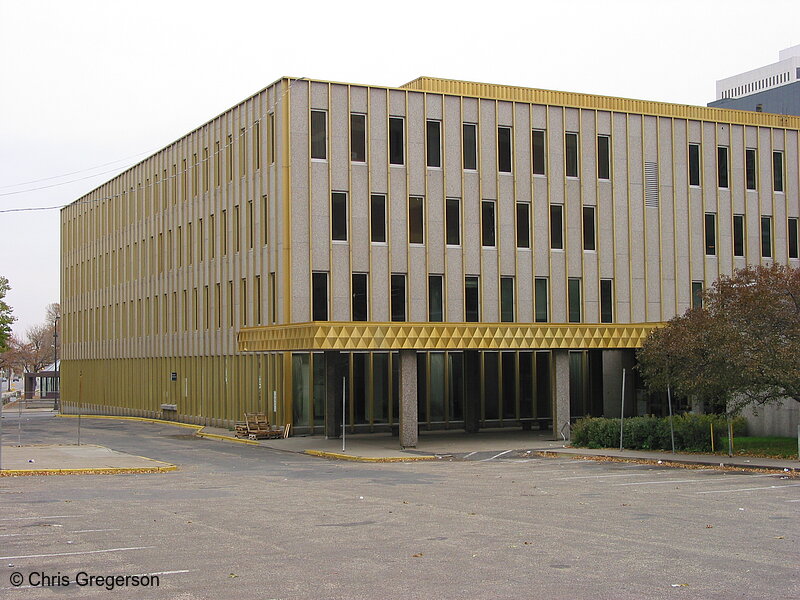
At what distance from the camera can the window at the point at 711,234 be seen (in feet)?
162

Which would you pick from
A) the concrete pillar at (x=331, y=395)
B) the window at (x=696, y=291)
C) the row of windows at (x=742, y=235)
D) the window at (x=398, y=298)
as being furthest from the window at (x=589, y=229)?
the concrete pillar at (x=331, y=395)

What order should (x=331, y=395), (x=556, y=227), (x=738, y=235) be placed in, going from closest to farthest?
(x=331, y=395)
(x=556, y=227)
(x=738, y=235)

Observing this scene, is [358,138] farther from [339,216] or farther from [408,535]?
[408,535]

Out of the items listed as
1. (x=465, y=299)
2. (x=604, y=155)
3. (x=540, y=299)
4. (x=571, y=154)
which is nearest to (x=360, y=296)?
(x=465, y=299)

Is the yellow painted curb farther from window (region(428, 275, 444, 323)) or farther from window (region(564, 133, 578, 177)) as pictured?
window (region(564, 133, 578, 177))

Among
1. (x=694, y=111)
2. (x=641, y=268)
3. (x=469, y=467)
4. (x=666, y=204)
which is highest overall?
(x=694, y=111)

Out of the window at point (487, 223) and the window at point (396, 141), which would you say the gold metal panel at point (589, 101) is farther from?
the window at point (487, 223)

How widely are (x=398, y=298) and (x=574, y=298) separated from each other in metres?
8.97

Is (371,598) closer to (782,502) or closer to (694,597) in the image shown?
(694,597)

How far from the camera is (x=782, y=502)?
19.1 metres

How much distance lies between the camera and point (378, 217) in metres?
42.5

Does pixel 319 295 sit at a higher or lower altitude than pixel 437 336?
higher

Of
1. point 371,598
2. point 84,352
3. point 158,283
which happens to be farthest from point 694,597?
point 84,352

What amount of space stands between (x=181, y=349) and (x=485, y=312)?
19.5 metres
